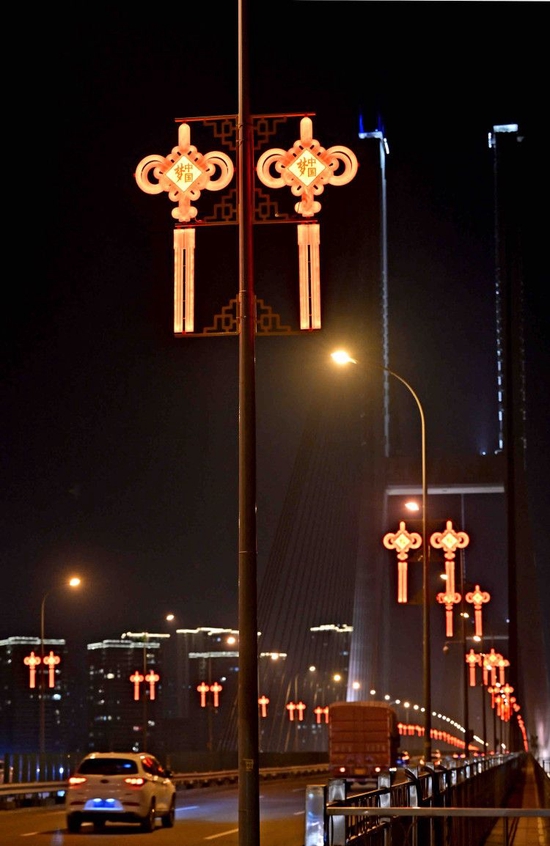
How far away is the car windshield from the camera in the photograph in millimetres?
27688

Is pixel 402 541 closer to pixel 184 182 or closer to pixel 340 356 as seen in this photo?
pixel 340 356

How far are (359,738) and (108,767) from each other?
22.1 meters

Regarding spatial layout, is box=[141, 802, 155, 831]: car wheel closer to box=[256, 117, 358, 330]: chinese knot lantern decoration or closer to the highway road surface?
the highway road surface

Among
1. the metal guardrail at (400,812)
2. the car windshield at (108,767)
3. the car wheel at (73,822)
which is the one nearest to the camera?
the metal guardrail at (400,812)

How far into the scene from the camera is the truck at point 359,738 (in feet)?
159

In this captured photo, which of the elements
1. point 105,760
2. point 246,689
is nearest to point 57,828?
point 105,760

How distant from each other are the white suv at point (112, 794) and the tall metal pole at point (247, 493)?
1596 centimetres

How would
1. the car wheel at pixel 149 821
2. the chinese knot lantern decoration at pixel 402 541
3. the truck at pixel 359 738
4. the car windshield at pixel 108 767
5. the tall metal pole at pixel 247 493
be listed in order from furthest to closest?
the truck at pixel 359 738
the chinese knot lantern decoration at pixel 402 541
the car windshield at pixel 108 767
the car wheel at pixel 149 821
the tall metal pole at pixel 247 493

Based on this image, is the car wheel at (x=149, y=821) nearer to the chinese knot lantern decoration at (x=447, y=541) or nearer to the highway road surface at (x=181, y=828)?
the highway road surface at (x=181, y=828)

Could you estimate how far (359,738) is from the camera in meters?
48.7

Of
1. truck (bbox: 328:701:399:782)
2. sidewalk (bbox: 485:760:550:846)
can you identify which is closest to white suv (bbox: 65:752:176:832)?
sidewalk (bbox: 485:760:550:846)

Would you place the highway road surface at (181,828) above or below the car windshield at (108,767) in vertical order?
below

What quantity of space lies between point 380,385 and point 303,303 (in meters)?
45.8

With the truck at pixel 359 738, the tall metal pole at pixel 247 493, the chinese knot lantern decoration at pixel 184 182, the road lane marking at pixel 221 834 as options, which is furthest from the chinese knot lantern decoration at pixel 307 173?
the truck at pixel 359 738
